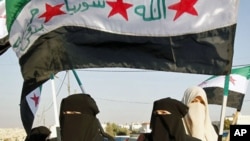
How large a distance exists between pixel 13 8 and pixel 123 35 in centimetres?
140

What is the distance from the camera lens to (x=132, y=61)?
412 centimetres

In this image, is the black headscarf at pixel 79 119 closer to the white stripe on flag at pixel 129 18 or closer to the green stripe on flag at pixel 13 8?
the white stripe on flag at pixel 129 18

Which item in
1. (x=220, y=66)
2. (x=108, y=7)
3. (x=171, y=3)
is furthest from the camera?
(x=108, y=7)

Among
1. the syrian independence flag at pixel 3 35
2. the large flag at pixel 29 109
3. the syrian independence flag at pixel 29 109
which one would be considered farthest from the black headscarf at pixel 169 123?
the syrian independence flag at pixel 3 35

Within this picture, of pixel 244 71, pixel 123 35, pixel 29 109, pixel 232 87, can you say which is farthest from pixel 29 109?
pixel 244 71

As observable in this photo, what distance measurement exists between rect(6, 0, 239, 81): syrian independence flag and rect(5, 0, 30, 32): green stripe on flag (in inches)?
Answer: 0.4

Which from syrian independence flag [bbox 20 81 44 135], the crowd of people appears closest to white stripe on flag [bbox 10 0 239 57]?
the crowd of people

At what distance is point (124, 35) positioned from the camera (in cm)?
416

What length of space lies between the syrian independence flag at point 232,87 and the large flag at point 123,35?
9.82 feet

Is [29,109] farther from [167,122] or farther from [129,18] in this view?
[167,122]

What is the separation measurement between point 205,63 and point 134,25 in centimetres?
74

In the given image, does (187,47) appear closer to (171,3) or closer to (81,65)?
(171,3)

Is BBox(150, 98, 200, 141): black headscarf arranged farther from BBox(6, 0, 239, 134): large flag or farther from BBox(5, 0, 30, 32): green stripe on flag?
BBox(5, 0, 30, 32): green stripe on flag

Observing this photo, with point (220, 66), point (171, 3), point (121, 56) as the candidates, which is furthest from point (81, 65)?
point (220, 66)
